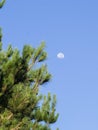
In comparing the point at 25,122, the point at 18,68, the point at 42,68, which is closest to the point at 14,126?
the point at 25,122

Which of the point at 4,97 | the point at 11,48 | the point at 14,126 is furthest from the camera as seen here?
the point at 11,48

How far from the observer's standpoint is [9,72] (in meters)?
18.5

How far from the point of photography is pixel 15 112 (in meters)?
18.0

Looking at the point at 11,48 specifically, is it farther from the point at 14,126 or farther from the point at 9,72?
the point at 14,126

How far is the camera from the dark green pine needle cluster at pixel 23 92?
17.4 m

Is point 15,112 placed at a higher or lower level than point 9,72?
lower

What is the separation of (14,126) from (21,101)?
0.99 m

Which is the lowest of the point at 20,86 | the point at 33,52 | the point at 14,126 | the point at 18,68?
the point at 14,126

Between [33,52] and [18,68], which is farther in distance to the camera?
[33,52]

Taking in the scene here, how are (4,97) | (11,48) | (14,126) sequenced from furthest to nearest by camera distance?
(11,48), (4,97), (14,126)

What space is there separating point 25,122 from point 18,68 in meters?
2.59

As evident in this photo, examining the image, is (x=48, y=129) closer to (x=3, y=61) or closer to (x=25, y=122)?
(x=25, y=122)

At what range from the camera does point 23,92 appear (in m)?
17.3

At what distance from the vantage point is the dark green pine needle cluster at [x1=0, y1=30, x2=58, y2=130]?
57.1 feet
